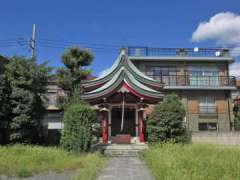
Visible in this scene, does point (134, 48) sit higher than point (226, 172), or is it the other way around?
point (134, 48)

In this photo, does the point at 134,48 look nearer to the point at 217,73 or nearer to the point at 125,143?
the point at 217,73

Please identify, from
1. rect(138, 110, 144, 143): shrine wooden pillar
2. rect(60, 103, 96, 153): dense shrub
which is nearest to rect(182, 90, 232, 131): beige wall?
rect(138, 110, 144, 143): shrine wooden pillar

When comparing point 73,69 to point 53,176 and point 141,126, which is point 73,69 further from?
point 53,176

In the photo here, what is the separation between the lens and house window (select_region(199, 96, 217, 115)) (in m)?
22.9

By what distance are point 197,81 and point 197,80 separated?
0.31ft

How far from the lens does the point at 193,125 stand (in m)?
22.5

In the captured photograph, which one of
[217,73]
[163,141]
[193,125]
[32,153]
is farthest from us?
[217,73]

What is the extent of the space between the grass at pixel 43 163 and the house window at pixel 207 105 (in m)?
15.4

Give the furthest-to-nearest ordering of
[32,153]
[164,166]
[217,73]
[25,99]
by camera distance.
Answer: [217,73] → [25,99] → [32,153] → [164,166]

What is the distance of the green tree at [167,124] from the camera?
42.3 ft

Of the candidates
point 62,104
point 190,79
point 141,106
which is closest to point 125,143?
point 141,106

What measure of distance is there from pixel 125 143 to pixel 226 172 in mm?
7904

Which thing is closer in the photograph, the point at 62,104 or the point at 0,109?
the point at 0,109

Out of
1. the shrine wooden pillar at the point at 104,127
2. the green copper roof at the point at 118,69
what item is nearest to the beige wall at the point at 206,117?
the green copper roof at the point at 118,69
